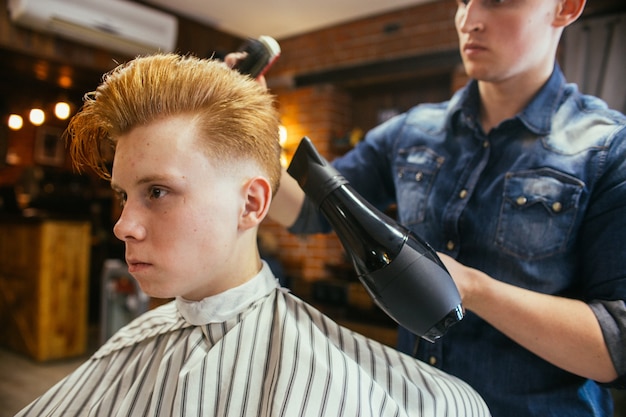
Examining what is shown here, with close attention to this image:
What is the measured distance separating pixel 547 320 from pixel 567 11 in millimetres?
570

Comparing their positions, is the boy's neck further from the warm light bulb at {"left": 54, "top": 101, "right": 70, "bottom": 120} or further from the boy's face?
the warm light bulb at {"left": 54, "top": 101, "right": 70, "bottom": 120}

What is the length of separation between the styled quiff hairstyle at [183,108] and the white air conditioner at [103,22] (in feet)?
10.0

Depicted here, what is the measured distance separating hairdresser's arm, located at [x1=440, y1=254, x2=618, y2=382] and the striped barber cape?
148mm

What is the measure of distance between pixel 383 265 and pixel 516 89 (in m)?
0.52

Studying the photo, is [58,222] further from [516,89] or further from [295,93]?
[516,89]

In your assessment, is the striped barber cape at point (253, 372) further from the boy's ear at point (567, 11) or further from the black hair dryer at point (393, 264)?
the boy's ear at point (567, 11)

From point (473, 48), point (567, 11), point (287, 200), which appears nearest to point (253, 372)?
point (287, 200)

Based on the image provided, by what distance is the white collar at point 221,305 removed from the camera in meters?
0.86

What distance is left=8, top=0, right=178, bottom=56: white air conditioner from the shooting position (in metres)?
3.57

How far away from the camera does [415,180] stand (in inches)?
41.3

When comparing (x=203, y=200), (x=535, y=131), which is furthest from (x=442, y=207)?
(x=203, y=200)

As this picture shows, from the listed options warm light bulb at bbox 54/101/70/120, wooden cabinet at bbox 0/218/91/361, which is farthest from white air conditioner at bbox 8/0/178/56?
wooden cabinet at bbox 0/218/91/361

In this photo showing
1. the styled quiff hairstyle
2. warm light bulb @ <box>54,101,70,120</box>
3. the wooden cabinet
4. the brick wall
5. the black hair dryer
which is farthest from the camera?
warm light bulb @ <box>54,101,70,120</box>

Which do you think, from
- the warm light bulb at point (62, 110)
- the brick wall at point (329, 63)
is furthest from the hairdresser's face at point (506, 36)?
the warm light bulb at point (62, 110)
